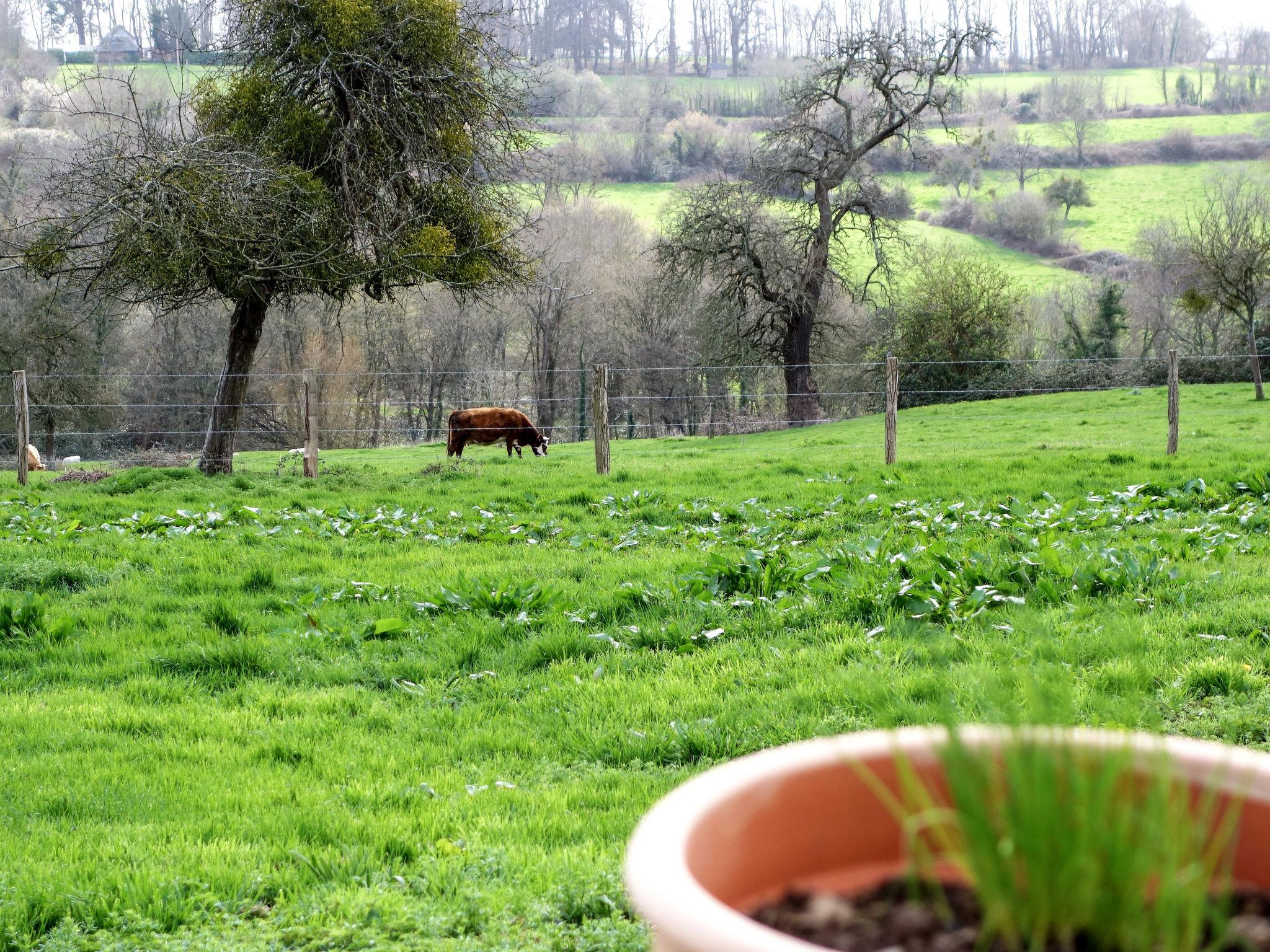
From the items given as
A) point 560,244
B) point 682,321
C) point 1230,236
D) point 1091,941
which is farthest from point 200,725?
point 560,244

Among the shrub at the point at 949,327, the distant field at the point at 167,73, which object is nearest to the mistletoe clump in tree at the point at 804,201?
the shrub at the point at 949,327

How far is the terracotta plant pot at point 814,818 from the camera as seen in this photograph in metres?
1.19

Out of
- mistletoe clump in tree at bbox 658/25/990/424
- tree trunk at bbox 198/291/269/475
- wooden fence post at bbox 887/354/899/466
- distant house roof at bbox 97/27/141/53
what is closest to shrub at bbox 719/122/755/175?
mistletoe clump in tree at bbox 658/25/990/424

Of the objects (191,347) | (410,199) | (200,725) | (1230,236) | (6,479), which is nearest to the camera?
(200,725)

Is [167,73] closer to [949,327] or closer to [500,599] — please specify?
[500,599]

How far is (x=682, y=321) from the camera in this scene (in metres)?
42.7

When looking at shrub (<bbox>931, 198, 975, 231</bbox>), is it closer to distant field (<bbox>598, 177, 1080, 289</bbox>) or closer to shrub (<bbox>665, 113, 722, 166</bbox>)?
distant field (<bbox>598, 177, 1080, 289</bbox>)

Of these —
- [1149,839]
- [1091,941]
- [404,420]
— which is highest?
[1149,839]

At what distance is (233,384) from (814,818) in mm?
17619

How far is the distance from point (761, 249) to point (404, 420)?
1729cm

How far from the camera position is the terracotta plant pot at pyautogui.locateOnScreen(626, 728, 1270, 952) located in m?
1.19

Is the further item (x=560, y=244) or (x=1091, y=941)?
(x=560, y=244)

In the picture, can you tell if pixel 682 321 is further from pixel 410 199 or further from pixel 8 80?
pixel 8 80

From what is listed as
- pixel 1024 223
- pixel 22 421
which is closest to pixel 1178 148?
pixel 1024 223
